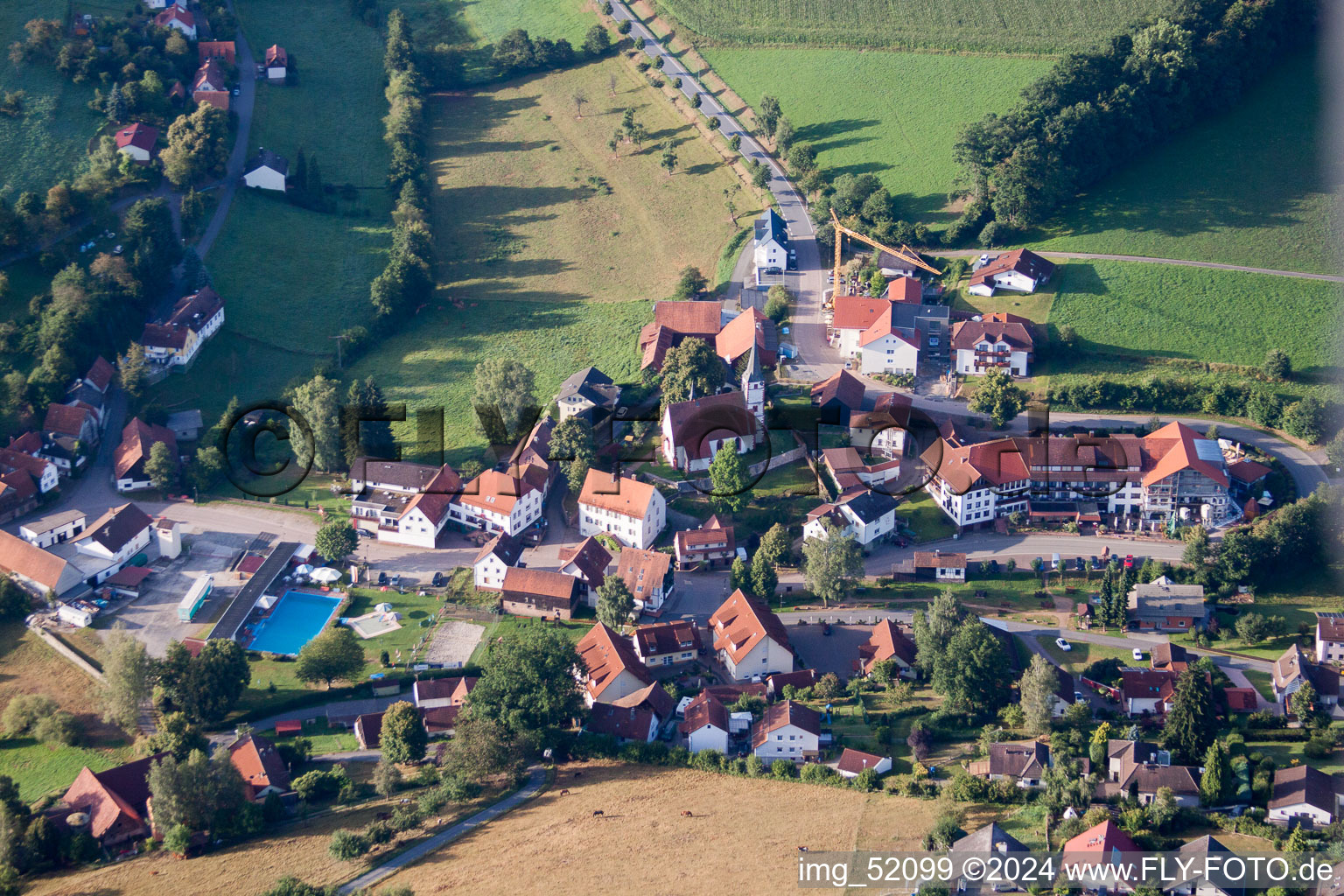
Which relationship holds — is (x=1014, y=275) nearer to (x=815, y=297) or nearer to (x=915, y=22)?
(x=815, y=297)

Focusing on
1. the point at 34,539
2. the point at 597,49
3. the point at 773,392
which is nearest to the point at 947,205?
the point at 773,392

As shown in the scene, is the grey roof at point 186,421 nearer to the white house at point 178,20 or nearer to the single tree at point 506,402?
the single tree at point 506,402

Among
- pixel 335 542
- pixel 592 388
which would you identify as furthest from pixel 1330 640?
pixel 335 542

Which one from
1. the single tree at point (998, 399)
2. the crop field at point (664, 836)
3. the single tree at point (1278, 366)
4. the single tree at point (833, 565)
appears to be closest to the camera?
the crop field at point (664, 836)

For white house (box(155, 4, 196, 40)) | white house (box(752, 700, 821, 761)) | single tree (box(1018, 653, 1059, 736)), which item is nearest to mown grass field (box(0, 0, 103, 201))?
white house (box(155, 4, 196, 40))

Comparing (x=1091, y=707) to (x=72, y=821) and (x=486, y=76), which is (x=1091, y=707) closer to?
(x=72, y=821)

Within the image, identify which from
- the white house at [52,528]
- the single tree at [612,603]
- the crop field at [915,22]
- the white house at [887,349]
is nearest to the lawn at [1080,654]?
the single tree at [612,603]

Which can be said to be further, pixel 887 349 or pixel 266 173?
pixel 266 173
